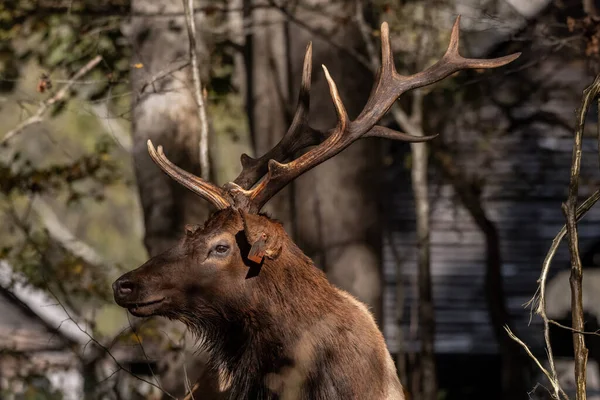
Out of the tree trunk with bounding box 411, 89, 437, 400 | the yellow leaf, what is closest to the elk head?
the tree trunk with bounding box 411, 89, 437, 400

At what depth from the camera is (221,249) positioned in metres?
5.42

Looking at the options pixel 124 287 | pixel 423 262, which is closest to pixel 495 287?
pixel 423 262

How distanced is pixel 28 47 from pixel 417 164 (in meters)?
4.68

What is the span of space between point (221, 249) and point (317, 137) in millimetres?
1032

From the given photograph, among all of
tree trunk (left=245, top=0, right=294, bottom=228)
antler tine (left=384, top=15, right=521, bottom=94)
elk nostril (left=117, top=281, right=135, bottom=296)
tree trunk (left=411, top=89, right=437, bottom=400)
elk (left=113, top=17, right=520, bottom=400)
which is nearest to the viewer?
elk nostril (left=117, top=281, right=135, bottom=296)

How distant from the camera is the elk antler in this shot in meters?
5.52

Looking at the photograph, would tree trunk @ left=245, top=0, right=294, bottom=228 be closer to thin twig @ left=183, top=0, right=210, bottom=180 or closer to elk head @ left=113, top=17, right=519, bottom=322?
thin twig @ left=183, top=0, right=210, bottom=180

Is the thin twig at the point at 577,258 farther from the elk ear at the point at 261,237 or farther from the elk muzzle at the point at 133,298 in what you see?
the elk muzzle at the point at 133,298

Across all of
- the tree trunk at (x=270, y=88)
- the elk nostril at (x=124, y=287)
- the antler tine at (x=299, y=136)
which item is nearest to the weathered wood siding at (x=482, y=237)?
the tree trunk at (x=270, y=88)

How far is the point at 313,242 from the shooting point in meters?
9.63

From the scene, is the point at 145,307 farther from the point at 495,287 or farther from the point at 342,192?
the point at 495,287

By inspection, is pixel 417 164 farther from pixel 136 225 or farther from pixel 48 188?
pixel 136 225

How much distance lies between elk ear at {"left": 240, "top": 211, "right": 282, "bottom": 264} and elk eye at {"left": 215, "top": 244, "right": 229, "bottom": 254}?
175 mm

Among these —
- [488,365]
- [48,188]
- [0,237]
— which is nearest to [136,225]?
[0,237]
